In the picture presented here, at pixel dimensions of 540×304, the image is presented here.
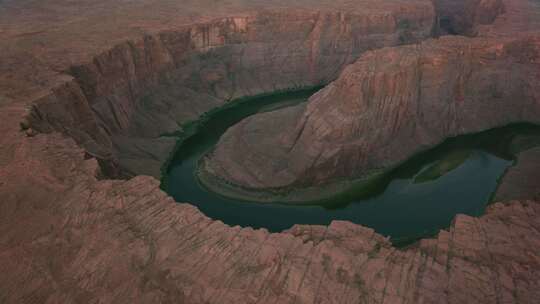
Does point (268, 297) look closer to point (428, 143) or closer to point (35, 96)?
point (35, 96)

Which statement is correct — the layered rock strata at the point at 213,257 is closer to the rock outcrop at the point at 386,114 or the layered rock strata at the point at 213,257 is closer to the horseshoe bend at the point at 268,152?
the horseshoe bend at the point at 268,152

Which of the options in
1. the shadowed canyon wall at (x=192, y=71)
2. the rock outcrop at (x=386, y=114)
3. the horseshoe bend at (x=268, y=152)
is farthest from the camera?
the rock outcrop at (x=386, y=114)

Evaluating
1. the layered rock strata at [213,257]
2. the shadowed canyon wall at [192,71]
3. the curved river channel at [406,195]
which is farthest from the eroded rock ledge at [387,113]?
the layered rock strata at [213,257]

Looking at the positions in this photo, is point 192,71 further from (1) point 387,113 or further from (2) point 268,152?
(1) point 387,113

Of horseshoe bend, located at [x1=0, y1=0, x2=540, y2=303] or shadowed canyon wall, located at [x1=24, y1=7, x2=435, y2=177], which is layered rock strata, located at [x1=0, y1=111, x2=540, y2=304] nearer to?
horseshoe bend, located at [x1=0, y1=0, x2=540, y2=303]

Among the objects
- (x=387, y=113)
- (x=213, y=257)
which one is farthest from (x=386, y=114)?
(x=213, y=257)

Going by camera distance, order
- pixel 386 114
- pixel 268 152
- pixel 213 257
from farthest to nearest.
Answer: pixel 386 114
pixel 268 152
pixel 213 257
